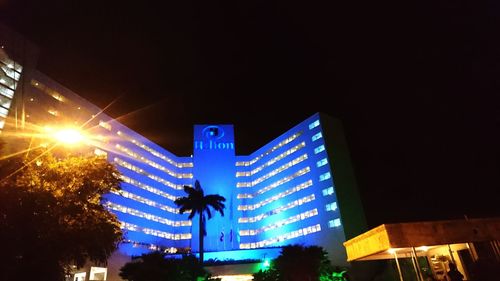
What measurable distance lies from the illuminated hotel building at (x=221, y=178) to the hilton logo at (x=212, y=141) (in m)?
0.31

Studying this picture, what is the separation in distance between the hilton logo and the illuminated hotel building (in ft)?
1.02

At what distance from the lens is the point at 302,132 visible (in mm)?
87438

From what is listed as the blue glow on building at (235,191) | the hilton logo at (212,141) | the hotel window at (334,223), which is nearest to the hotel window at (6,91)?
the blue glow on building at (235,191)

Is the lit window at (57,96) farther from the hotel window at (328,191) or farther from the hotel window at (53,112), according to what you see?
the hotel window at (328,191)

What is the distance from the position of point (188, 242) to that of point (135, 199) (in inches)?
821

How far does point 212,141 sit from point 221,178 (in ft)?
40.5

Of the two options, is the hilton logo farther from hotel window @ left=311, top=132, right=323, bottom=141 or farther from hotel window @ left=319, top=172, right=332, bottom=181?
hotel window @ left=319, top=172, right=332, bottom=181

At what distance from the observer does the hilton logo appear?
98125mm

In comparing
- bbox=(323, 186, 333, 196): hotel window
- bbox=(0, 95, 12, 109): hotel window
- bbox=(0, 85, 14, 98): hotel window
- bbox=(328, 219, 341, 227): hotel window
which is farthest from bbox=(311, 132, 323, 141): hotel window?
bbox=(0, 95, 12, 109): hotel window

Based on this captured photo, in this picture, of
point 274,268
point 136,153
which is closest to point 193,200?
point 274,268

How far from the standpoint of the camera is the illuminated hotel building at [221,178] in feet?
213

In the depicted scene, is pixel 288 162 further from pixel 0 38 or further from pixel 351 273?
pixel 0 38

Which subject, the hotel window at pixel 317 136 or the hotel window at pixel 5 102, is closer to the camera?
the hotel window at pixel 5 102

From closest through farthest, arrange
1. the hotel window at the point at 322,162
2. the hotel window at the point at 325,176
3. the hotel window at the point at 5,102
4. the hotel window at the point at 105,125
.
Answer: the hotel window at the point at 5,102
the hotel window at the point at 105,125
the hotel window at the point at 325,176
the hotel window at the point at 322,162
